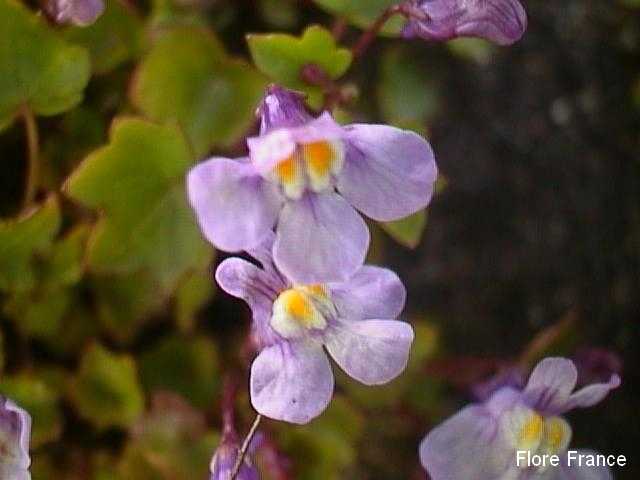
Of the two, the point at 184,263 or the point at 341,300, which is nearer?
the point at 341,300

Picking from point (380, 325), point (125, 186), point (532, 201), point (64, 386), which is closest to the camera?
point (380, 325)

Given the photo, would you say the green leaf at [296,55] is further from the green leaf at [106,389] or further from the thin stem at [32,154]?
the green leaf at [106,389]

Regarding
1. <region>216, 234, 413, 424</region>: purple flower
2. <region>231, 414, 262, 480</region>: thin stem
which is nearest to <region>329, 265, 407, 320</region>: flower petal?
<region>216, 234, 413, 424</region>: purple flower

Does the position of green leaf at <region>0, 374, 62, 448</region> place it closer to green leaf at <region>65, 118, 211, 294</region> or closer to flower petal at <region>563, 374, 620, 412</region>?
green leaf at <region>65, 118, 211, 294</region>

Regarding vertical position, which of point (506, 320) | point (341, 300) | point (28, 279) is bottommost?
point (506, 320)

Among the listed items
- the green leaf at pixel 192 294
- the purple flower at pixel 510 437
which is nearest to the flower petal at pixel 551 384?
the purple flower at pixel 510 437

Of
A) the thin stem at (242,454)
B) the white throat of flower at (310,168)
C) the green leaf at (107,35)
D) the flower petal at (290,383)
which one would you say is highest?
the white throat of flower at (310,168)

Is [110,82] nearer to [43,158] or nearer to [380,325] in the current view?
[43,158]

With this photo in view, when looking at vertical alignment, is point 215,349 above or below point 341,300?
below

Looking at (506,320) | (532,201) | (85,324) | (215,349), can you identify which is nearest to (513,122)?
(532,201)
